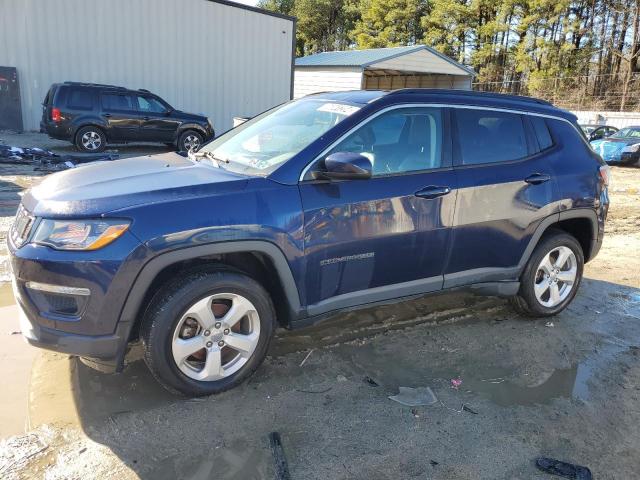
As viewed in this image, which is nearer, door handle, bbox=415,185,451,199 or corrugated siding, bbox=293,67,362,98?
door handle, bbox=415,185,451,199

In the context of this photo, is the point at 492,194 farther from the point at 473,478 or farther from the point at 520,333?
the point at 473,478

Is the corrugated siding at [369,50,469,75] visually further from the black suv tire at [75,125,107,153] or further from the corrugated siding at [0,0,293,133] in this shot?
the black suv tire at [75,125,107,153]

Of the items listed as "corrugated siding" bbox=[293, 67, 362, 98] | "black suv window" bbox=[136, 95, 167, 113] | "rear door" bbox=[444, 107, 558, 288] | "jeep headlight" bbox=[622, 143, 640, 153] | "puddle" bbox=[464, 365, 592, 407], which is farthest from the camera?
"corrugated siding" bbox=[293, 67, 362, 98]

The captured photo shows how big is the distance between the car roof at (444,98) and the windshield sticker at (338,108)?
0.25ft

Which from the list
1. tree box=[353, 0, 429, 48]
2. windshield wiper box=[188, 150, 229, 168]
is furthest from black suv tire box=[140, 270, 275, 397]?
tree box=[353, 0, 429, 48]

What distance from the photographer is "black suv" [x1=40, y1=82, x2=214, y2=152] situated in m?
13.0

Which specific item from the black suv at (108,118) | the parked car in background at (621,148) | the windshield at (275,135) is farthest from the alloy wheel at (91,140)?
the parked car in background at (621,148)

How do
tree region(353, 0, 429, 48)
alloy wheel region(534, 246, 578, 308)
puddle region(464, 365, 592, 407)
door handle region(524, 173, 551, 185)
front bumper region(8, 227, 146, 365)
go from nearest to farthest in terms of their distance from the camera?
front bumper region(8, 227, 146, 365) → puddle region(464, 365, 592, 407) → door handle region(524, 173, 551, 185) → alloy wheel region(534, 246, 578, 308) → tree region(353, 0, 429, 48)

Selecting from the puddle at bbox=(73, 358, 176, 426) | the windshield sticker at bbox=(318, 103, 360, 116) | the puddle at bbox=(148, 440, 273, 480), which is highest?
the windshield sticker at bbox=(318, 103, 360, 116)

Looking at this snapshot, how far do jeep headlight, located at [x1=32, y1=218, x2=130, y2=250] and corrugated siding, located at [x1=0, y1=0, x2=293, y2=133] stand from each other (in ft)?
55.6

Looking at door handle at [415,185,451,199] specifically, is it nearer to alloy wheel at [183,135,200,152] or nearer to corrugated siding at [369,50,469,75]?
alloy wheel at [183,135,200,152]

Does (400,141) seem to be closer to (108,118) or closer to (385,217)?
(385,217)

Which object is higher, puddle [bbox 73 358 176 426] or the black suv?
the black suv

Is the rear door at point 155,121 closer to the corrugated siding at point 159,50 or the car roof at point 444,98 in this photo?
the corrugated siding at point 159,50
